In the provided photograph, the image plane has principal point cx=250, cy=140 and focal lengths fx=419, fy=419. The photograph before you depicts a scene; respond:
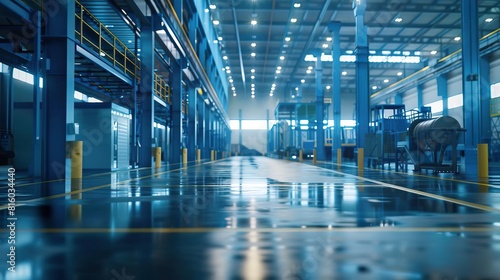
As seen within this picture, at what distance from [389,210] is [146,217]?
326 centimetres

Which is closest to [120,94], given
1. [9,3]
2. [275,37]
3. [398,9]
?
[9,3]

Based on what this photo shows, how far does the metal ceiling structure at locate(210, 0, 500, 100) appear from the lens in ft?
96.2

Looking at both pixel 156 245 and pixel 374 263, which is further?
pixel 156 245

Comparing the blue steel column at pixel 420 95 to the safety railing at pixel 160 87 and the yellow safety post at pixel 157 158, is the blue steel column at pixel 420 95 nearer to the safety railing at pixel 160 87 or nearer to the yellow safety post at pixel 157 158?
the safety railing at pixel 160 87

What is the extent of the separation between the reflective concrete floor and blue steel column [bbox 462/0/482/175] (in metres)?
9.08

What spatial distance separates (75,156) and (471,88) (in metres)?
13.6

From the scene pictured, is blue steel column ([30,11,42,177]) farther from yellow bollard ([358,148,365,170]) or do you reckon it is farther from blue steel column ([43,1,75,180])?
yellow bollard ([358,148,365,170])

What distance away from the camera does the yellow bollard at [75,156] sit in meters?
11.3

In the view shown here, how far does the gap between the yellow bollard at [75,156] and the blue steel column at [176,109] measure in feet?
39.8

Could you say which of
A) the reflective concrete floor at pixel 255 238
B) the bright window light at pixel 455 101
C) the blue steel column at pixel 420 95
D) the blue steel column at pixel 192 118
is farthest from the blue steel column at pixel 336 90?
the reflective concrete floor at pixel 255 238

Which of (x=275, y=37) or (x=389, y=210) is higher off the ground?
(x=275, y=37)

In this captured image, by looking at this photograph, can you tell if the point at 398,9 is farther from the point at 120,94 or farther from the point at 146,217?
the point at 146,217

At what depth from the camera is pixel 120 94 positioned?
24.2m

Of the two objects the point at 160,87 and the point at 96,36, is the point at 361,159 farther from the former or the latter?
the point at 96,36
